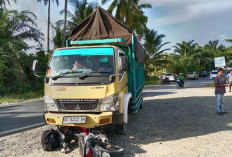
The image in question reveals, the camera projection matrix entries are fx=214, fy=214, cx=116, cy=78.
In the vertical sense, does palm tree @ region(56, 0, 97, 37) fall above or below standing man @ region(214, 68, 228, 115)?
above

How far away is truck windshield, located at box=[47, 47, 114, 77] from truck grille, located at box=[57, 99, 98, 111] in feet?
1.89

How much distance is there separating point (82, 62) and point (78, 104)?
1020mm

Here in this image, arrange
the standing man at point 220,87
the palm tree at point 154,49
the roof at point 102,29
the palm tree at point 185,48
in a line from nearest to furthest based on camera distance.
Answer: the roof at point 102,29, the standing man at point 220,87, the palm tree at point 154,49, the palm tree at point 185,48

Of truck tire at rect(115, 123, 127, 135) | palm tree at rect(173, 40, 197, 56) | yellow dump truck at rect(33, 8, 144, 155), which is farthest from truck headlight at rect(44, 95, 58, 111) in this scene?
palm tree at rect(173, 40, 197, 56)

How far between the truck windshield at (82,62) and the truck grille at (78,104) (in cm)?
58

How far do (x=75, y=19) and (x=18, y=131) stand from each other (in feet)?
58.5

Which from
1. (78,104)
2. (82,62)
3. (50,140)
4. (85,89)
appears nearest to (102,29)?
(82,62)

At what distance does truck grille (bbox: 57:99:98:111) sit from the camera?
4254 millimetres

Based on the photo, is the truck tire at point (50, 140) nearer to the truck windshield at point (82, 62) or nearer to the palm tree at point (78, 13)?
the truck windshield at point (82, 62)

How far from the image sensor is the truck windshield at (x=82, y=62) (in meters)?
4.63

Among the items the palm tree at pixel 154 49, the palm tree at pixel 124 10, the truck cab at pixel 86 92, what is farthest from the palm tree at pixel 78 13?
the truck cab at pixel 86 92

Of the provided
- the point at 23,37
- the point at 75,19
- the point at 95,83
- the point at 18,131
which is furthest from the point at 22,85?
the point at 95,83

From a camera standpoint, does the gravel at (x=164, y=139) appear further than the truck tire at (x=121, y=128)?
No

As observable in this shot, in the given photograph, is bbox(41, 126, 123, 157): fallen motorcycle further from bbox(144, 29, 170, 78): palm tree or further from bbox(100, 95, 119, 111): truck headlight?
bbox(144, 29, 170, 78): palm tree
